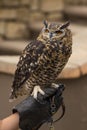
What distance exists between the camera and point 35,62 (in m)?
3.58

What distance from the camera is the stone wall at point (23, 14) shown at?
7277 mm

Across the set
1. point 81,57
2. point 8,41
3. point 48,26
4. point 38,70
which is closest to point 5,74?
point 81,57

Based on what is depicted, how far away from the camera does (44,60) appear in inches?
138

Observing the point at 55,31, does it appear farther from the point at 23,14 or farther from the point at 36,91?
the point at 23,14

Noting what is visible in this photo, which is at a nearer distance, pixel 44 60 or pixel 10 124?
pixel 10 124

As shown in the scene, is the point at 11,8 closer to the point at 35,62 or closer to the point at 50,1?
the point at 50,1

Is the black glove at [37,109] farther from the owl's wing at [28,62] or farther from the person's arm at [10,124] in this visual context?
the owl's wing at [28,62]

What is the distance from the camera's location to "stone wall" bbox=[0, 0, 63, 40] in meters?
7.28

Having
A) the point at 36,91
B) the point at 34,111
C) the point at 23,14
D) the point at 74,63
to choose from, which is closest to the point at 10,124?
the point at 34,111

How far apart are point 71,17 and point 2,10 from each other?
0.88m

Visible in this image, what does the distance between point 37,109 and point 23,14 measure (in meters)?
4.38

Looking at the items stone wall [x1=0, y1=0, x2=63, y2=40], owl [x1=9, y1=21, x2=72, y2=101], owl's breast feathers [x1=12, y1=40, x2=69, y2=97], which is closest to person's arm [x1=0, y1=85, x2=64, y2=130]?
owl [x1=9, y1=21, x2=72, y2=101]

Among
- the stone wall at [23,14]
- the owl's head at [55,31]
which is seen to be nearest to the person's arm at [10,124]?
the owl's head at [55,31]

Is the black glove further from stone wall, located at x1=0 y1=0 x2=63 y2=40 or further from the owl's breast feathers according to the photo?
stone wall, located at x1=0 y1=0 x2=63 y2=40
